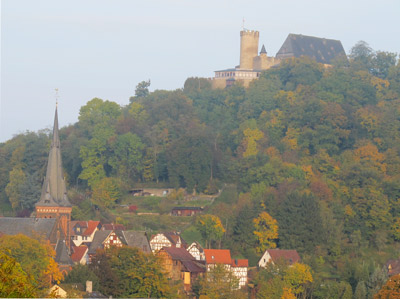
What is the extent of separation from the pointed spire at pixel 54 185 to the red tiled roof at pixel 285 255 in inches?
608

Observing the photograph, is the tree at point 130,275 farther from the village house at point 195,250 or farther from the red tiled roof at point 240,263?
the village house at point 195,250

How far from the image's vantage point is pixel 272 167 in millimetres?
87500

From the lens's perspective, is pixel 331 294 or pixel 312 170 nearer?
pixel 331 294

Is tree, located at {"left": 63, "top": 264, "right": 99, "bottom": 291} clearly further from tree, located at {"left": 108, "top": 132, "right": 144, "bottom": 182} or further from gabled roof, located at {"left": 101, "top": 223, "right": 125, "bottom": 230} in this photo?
tree, located at {"left": 108, "top": 132, "right": 144, "bottom": 182}

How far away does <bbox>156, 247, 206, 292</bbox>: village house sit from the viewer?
67.1 m

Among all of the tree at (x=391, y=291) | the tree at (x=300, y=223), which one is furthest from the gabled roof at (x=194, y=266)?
the tree at (x=391, y=291)

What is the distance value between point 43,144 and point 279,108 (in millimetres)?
24462

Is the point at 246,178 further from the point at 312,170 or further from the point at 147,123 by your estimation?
the point at 147,123

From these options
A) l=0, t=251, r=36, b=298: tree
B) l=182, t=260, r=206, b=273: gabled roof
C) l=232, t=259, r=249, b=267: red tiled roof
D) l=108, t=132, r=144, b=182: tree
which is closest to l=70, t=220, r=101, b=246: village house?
l=182, t=260, r=206, b=273: gabled roof

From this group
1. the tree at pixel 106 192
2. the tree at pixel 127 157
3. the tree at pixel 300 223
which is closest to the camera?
the tree at pixel 300 223

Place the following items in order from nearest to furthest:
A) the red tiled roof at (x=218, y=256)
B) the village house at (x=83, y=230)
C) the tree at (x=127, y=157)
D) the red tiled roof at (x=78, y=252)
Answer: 1. the red tiled roof at (x=78, y=252)
2. the red tiled roof at (x=218, y=256)
3. the village house at (x=83, y=230)
4. the tree at (x=127, y=157)

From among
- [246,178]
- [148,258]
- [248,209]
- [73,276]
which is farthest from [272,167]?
[73,276]

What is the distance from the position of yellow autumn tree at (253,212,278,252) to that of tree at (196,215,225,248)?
9.03 feet

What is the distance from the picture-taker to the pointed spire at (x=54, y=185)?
231 ft
